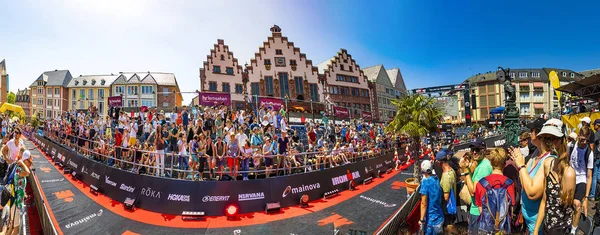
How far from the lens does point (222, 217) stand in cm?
953

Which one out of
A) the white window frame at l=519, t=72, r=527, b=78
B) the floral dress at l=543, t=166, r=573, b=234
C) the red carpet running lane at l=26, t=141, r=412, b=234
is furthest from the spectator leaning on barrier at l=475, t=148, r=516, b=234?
the white window frame at l=519, t=72, r=527, b=78

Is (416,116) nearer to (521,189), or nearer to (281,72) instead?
(521,189)

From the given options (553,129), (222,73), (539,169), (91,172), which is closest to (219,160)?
(91,172)

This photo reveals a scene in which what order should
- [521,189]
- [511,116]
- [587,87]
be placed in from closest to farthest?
[521,189] → [511,116] → [587,87]

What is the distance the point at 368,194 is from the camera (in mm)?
12312

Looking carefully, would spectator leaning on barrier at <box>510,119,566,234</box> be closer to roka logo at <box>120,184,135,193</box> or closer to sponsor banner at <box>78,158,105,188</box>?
roka logo at <box>120,184,135,193</box>

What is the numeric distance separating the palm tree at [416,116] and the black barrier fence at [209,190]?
3.54 meters

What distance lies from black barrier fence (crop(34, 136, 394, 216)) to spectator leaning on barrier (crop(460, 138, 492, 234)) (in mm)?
7041

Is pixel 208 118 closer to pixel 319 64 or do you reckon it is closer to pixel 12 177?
pixel 12 177

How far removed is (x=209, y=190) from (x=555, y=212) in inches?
358

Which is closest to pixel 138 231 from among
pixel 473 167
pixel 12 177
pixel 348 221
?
pixel 12 177

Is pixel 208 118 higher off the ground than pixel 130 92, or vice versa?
pixel 130 92

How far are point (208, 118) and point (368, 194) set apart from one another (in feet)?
29.2

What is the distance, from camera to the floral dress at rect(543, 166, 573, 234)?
312cm
